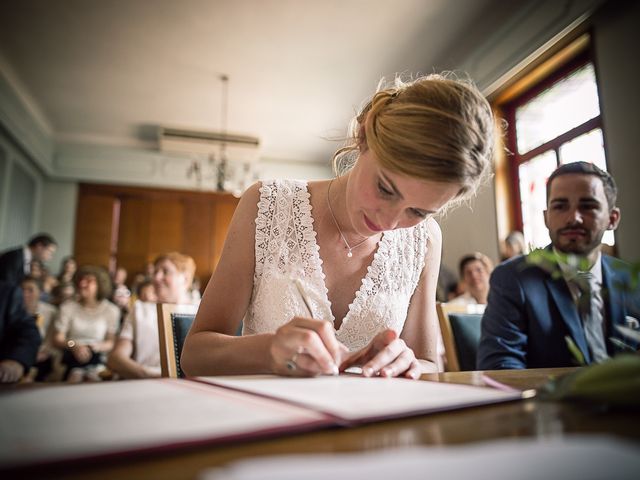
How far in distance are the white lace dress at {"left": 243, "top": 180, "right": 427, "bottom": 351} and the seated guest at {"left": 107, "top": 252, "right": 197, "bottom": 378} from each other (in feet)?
3.74

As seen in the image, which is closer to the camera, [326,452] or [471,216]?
[326,452]

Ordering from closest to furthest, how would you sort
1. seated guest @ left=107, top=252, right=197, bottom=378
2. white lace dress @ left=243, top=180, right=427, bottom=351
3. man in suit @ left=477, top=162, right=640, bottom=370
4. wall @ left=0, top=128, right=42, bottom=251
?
white lace dress @ left=243, top=180, right=427, bottom=351 → man in suit @ left=477, top=162, right=640, bottom=370 → seated guest @ left=107, top=252, right=197, bottom=378 → wall @ left=0, top=128, right=42, bottom=251

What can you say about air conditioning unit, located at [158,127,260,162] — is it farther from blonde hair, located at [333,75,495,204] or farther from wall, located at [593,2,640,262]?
blonde hair, located at [333,75,495,204]

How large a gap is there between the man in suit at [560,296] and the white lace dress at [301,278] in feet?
1.22

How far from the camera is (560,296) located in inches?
57.4

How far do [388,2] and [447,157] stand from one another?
3540 millimetres

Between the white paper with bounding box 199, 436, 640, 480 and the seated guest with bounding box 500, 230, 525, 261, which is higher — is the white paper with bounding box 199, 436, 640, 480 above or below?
below

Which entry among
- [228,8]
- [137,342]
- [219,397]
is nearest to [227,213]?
[228,8]

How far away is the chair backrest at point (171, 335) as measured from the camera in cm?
130

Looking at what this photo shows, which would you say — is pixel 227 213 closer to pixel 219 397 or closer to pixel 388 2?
pixel 388 2

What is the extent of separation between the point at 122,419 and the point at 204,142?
22.7 ft

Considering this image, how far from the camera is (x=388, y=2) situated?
3957 mm

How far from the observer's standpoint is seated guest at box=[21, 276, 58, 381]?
3539mm

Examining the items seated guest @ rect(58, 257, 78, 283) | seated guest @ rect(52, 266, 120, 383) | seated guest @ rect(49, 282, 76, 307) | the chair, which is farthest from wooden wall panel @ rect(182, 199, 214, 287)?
the chair
